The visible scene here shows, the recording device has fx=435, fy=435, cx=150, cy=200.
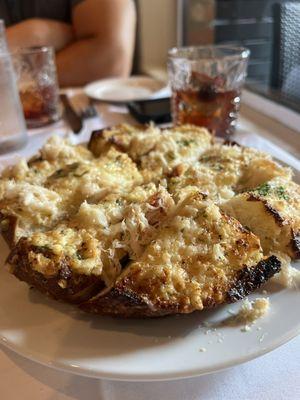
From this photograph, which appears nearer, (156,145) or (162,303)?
(162,303)

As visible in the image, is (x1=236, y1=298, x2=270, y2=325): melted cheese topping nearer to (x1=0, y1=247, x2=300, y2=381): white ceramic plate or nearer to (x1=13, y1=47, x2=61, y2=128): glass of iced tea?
(x1=0, y1=247, x2=300, y2=381): white ceramic plate

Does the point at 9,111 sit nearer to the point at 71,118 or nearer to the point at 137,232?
the point at 71,118

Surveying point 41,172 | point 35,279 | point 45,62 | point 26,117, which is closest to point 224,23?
point 45,62

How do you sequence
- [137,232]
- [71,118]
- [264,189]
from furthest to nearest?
[71,118]
[264,189]
[137,232]

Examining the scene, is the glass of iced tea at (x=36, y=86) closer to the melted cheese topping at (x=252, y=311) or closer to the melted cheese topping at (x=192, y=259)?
the melted cheese topping at (x=192, y=259)

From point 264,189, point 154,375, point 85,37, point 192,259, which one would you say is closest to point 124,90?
point 85,37

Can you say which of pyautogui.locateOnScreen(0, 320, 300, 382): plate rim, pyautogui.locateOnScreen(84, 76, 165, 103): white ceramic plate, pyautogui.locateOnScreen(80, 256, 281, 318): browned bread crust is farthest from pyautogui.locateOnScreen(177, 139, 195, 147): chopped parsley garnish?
pyautogui.locateOnScreen(84, 76, 165, 103): white ceramic plate
